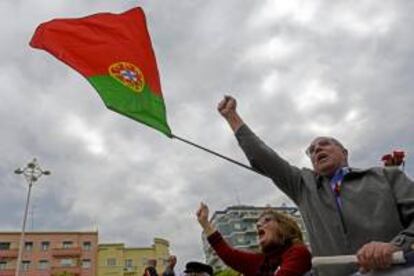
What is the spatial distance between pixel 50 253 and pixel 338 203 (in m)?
59.4

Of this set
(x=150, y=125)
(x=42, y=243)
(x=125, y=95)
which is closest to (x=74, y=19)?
(x=125, y=95)

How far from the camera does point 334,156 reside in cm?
279

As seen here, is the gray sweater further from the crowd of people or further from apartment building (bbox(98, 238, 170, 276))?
apartment building (bbox(98, 238, 170, 276))

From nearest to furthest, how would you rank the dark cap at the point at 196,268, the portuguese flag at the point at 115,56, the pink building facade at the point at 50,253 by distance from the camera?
the portuguese flag at the point at 115,56
the dark cap at the point at 196,268
the pink building facade at the point at 50,253

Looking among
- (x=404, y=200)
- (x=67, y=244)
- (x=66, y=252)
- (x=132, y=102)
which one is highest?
(x=67, y=244)

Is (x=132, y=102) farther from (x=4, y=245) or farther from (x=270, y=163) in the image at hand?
(x=4, y=245)

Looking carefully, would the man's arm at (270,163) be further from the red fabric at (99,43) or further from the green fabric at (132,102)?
the red fabric at (99,43)

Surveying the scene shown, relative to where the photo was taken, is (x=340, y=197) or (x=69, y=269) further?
(x=69, y=269)

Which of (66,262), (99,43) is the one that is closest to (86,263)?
(66,262)

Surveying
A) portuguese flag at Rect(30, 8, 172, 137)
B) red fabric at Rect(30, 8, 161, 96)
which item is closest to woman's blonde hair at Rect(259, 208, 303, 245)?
portuguese flag at Rect(30, 8, 172, 137)

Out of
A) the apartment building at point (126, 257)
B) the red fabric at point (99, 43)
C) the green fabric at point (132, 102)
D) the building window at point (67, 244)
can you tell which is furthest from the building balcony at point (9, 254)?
the green fabric at point (132, 102)

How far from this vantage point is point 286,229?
11.2ft

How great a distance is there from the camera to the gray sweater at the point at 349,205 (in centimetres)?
237

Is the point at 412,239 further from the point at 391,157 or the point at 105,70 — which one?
the point at 105,70
